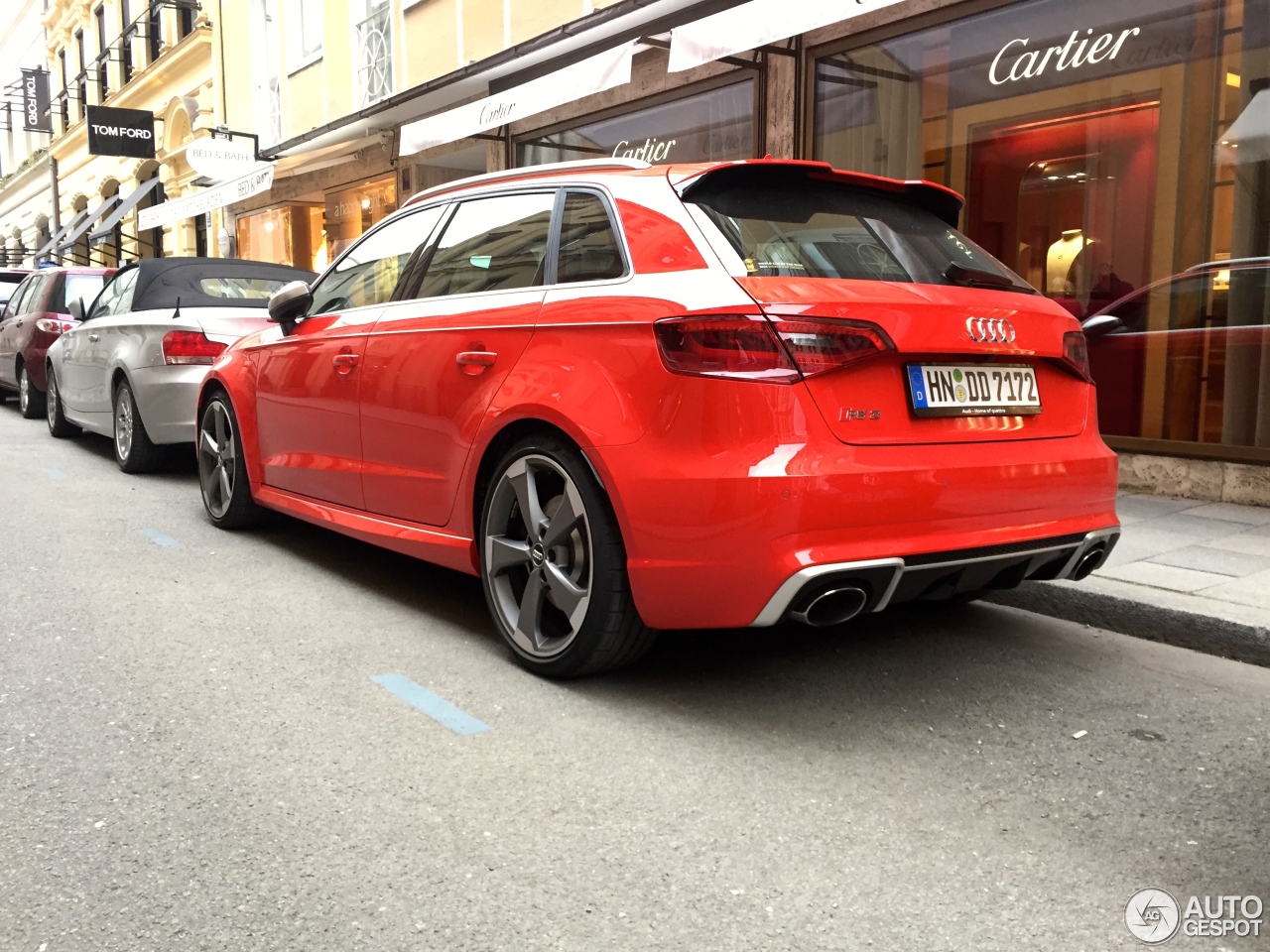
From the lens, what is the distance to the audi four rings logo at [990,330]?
339 cm

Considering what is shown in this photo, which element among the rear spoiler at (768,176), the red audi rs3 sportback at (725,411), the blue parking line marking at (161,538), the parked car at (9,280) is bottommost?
the blue parking line marking at (161,538)

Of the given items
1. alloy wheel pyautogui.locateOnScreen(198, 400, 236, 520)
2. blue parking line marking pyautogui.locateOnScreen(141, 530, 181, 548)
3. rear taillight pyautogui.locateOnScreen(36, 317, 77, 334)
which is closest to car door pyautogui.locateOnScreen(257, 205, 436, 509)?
alloy wheel pyautogui.locateOnScreen(198, 400, 236, 520)

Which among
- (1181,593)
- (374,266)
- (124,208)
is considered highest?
(124,208)

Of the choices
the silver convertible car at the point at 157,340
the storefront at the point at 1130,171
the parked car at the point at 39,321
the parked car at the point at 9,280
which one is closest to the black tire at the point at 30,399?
the parked car at the point at 39,321

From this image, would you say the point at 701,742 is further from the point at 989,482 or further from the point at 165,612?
the point at 165,612

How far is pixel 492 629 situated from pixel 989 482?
6.34 ft

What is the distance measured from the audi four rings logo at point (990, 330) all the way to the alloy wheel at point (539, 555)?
4.12ft

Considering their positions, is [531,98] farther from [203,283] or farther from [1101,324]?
[1101,324]

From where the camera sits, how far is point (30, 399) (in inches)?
478

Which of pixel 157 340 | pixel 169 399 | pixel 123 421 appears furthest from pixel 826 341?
pixel 123 421

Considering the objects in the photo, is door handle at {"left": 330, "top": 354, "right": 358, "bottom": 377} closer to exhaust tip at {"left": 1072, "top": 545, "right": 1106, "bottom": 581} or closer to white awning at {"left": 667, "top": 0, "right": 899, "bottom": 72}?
exhaust tip at {"left": 1072, "top": 545, "right": 1106, "bottom": 581}

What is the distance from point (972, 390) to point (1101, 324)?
4.64 meters

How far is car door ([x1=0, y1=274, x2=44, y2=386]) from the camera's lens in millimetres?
12281

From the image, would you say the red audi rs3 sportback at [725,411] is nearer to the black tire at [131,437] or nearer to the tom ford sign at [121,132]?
the black tire at [131,437]
